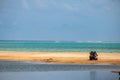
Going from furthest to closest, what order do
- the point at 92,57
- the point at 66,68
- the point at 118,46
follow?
the point at 118,46, the point at 92,57, the point at 66,68

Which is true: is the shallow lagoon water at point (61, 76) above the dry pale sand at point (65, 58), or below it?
below

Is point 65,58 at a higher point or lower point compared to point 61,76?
higher

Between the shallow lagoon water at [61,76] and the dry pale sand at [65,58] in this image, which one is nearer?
the shallow lagoon water at [61,76]

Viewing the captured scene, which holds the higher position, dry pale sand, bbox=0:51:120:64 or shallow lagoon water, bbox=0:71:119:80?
dry pale sand, bbox=0:51:120:64

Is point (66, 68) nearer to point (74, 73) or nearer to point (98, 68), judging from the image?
point (98, 68)

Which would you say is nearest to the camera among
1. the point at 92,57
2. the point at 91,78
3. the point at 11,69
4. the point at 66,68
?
the point at 11,69

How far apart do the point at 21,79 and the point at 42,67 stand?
0.83 meters

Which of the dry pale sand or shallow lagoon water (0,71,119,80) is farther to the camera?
the dry pale sand

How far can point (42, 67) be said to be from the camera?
861 centimetres

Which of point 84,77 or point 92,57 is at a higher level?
point 92,57

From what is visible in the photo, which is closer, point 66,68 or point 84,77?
point 66,68

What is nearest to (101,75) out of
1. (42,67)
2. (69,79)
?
(69,79)

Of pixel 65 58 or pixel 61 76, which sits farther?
pixel 65 58

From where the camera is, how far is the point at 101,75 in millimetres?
9539
